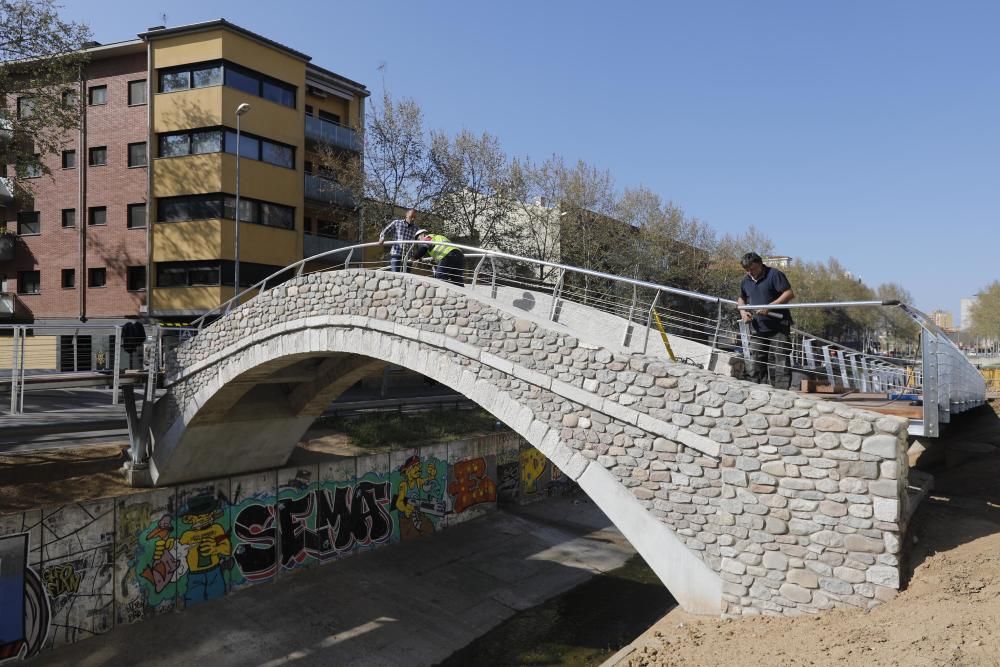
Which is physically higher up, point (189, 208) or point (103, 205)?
point (103, 205)

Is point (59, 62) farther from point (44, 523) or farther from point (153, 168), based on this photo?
point (44, 523)

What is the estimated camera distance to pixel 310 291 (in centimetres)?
1203

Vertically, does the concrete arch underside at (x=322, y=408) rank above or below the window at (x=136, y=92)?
below

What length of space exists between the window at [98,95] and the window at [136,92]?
118 centimetres

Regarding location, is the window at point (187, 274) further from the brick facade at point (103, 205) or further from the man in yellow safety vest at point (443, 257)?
the man in yellow safety vest at point (443, 257)

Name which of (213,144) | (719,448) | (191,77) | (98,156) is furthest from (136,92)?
(719,448)

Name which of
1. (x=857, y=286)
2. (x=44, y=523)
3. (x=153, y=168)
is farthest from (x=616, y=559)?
(x=857, y=286)

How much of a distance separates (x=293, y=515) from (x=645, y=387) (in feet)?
38.4

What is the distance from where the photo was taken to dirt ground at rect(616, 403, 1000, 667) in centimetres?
516

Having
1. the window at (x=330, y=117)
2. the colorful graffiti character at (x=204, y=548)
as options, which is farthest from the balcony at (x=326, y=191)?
the colorful graffiti character at (x=204, y=548)

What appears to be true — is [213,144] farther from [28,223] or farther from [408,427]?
[408,427]

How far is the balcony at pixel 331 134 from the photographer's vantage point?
1093 inches

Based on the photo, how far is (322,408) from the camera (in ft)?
53.2

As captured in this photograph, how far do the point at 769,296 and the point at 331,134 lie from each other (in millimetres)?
24937
